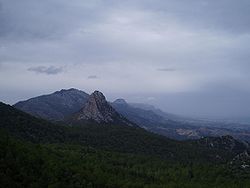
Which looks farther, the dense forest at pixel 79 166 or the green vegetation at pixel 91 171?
the dense forest at pixel 79 166

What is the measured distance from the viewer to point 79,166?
4678 inches

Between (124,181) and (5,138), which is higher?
(5,138)

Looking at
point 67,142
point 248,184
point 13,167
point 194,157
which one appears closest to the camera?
point 13,167

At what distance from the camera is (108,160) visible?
14838 centimetres

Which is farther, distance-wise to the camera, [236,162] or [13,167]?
[236,162]

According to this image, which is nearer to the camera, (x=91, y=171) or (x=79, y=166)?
(x=91, y=171)

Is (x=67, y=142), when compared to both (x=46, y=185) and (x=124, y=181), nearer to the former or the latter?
(x=124, y=181)

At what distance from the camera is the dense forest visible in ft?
296

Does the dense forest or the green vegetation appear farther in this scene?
the dense forest

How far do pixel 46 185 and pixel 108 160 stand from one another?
62.9 m

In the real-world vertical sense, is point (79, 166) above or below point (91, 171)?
above

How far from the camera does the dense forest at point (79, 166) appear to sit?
3548 inches

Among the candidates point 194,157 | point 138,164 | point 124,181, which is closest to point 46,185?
point 124,181

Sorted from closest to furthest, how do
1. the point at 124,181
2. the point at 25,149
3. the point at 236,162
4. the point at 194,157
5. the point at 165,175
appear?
the point at 25,149, the point at 124,181, the point at 165,175, the point at 236,162, the point at 194,157
